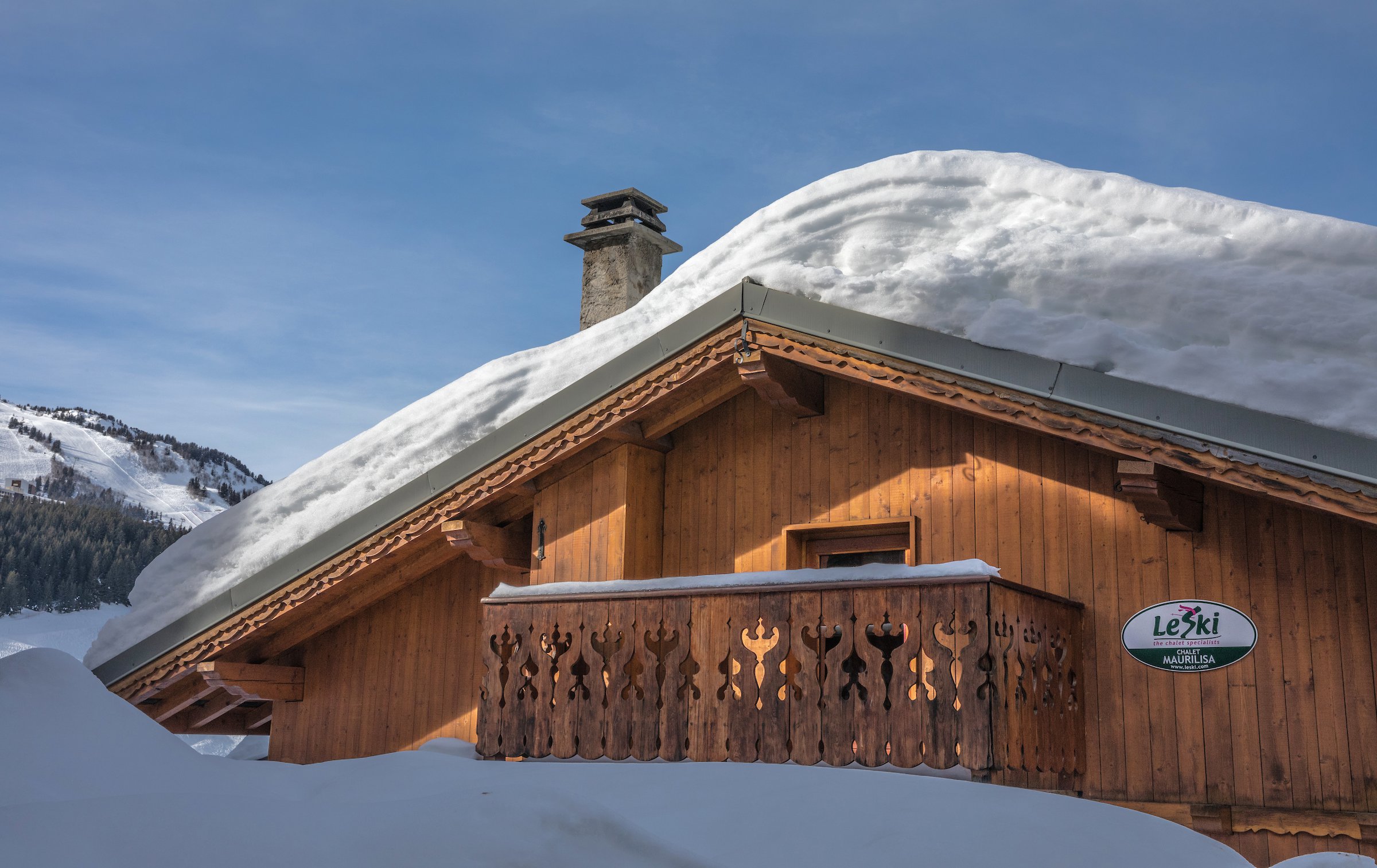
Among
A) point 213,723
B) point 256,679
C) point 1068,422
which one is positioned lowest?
point 213,723

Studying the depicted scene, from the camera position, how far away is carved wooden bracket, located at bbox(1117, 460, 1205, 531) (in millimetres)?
7328

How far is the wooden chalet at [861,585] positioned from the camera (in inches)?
281

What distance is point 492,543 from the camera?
33.3ft

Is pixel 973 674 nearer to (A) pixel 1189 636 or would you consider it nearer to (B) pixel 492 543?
(A) pixel 1189 636

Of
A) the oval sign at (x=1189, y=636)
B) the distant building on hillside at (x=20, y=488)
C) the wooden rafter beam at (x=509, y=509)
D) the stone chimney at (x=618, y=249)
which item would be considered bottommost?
the oval sign at (x=1189, y=636)

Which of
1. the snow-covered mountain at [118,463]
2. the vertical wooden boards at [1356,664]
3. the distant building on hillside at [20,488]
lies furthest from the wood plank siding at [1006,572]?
the snow-covered mountain at [118,463]

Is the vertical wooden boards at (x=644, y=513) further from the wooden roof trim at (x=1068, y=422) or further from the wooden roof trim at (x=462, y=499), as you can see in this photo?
the wooden roof trim at (x=1068, y=422)

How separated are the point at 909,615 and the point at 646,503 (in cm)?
334

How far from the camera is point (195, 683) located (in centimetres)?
1097

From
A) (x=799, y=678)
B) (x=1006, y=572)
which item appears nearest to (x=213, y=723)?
(x=799, y=678)

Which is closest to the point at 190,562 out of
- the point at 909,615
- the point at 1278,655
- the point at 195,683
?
the point at 195,683

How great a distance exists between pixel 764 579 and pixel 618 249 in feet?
23.4

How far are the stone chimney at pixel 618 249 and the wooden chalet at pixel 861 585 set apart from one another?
410cm

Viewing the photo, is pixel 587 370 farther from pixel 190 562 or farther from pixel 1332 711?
pixel 1332 711
